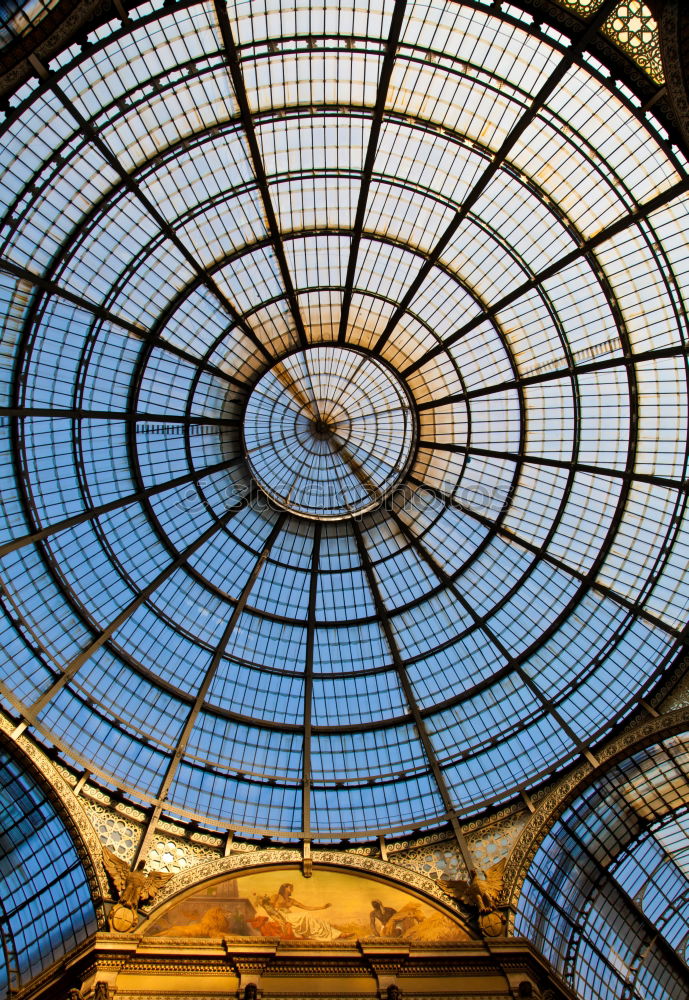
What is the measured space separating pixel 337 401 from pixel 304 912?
68.9 feet

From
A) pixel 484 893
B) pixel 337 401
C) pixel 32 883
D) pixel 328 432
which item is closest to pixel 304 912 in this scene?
pixel 484 893

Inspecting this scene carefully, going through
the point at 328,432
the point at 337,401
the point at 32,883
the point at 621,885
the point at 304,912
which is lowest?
the point at 621,885

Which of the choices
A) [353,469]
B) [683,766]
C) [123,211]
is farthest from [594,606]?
[123,211]

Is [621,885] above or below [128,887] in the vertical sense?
below

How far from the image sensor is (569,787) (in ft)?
99.9

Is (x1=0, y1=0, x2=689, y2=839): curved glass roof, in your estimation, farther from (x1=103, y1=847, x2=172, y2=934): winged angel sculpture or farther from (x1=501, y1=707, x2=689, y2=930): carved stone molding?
(x1=103, y1=847, x2=172, y2=934): winged angel sculpture

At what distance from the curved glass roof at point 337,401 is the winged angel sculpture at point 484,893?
2.93m

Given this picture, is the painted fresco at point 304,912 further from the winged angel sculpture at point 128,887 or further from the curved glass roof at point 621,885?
the curved glass roof at point 621,885

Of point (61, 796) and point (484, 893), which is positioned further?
point (484, 893)

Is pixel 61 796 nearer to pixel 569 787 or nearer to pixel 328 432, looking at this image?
pixel 328 432

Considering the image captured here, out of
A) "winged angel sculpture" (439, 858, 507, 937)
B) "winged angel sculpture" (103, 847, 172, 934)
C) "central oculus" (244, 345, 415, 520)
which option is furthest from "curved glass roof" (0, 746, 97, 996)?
"central oculus" (244, 345, 415, 520)

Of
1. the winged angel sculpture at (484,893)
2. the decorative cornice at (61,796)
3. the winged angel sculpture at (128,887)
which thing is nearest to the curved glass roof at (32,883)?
the decorative cornice at (61,796)

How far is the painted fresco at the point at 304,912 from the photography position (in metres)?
27.1

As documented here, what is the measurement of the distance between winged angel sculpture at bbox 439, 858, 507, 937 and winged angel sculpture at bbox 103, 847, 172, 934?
10611 millimetres
